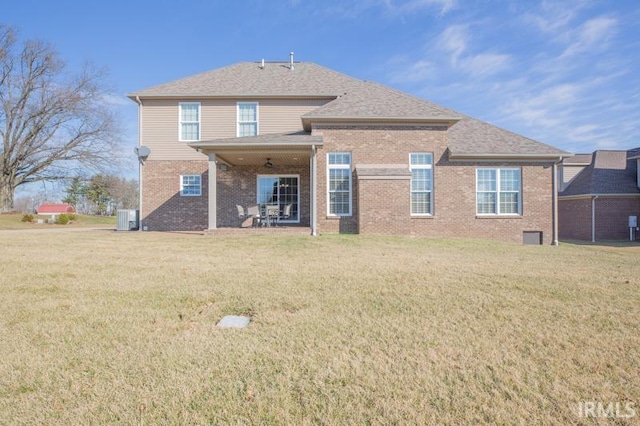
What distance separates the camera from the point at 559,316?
4398 millimetres

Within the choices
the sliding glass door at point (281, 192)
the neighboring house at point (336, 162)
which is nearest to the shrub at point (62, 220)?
the neighboring house at point (336, 162)

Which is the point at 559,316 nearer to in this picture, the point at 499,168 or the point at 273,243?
the point at 273,243

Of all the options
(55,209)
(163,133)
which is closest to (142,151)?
(163,133)

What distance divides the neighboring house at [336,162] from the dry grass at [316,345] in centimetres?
690

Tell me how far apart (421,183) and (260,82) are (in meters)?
9.53

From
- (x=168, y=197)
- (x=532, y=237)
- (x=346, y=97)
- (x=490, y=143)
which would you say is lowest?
(x=532, y=237)

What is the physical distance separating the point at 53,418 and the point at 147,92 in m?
17.5

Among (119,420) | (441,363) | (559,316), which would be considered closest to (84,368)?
(119,420)

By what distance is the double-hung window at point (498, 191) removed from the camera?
14805 mm

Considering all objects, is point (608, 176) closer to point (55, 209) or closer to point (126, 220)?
point (126, 220)

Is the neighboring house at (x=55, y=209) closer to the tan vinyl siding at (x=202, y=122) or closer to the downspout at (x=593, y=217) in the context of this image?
the tan vinyl siding at (x=202, y=122)

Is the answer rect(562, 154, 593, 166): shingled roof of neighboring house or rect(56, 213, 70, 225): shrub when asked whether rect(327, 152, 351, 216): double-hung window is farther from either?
rect(56, 213, 70, 225): shrub

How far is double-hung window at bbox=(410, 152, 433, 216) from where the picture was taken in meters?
14.5

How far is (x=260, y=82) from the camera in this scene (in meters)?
18.3
